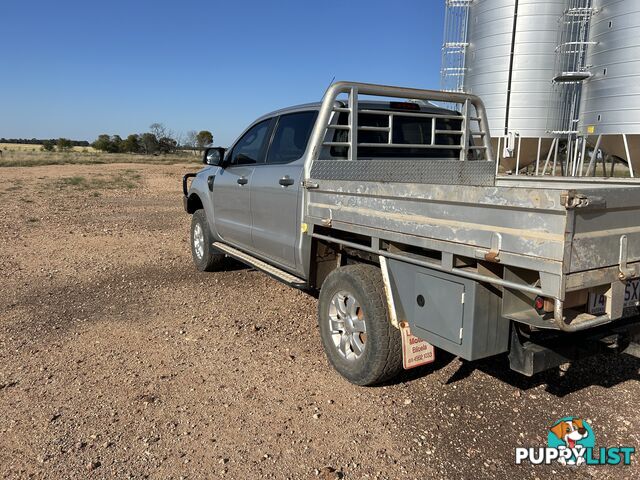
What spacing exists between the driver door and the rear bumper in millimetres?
3257

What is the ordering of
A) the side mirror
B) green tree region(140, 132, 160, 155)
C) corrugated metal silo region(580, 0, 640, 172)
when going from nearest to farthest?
the side mirror
corrugated metal silo region(580, 0, 640, 172)
green tree region(140, 132, 160, 155)

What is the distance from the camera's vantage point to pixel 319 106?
14.9 ft

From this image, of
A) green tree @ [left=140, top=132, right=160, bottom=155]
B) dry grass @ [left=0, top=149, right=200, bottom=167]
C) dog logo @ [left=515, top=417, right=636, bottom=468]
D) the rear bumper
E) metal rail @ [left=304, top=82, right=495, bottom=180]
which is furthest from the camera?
green tree @ [left=140, top=132, right=160, bottom=155]

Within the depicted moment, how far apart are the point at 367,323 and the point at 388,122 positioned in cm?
204

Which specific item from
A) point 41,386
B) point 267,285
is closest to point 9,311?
point 41,386

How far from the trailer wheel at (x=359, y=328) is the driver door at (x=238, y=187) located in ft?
6.16

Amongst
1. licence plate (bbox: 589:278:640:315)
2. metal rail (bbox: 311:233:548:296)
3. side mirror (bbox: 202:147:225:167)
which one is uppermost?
side mirror (bbox: 202:147:225:167)

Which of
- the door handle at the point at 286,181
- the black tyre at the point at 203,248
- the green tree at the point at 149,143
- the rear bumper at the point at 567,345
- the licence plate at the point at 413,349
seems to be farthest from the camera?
the green tree at the point at 149,143

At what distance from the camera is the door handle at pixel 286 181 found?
446 centimetres

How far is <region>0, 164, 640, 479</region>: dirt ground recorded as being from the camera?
2920mm

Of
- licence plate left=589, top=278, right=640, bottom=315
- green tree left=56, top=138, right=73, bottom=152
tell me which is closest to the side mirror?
licence plate left=589, top=278, right=640, bottom=315

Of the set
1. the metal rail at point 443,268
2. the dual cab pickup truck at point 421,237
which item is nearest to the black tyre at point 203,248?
the dual cab pickup truck at point 421,237

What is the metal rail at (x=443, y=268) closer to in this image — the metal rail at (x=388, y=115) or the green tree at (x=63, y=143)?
the metal rail at (x=388, y=115)

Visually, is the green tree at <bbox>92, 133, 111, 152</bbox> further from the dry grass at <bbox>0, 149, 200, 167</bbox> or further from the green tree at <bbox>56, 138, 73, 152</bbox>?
the dry grass at <bbox>0, 149, 200, 167</bbox>
